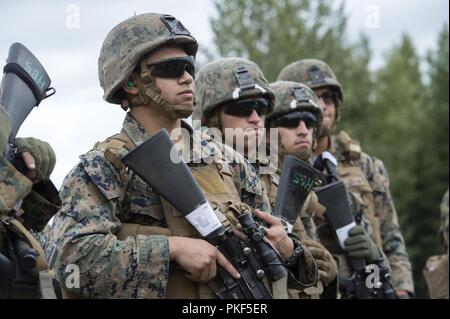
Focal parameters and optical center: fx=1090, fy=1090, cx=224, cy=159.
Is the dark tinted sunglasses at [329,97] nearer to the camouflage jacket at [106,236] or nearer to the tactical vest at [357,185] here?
the tactical vest at [357,185]

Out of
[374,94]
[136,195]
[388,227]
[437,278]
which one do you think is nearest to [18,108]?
[136,195]

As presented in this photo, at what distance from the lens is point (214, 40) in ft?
95.9

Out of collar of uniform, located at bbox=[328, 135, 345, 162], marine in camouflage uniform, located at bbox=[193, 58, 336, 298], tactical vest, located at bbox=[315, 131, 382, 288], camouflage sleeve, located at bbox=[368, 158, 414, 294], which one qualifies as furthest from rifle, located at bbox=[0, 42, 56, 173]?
camouflage sleeve, located at bbox=[368, 158, 414, 294]

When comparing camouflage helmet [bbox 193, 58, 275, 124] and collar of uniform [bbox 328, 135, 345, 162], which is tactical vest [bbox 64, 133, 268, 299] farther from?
collar of uniform [bbox 328, 135, 345, 162]

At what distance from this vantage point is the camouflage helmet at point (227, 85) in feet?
25.8

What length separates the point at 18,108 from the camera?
5.91 metres

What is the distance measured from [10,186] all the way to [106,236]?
1.94 ft

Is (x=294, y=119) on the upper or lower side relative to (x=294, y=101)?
lower

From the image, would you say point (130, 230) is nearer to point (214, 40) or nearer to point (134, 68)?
point (134, 68)

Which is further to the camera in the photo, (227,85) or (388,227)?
(388,227)

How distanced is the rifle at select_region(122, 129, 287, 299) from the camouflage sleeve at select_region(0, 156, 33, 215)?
591 mm

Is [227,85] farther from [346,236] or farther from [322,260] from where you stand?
[346,236]

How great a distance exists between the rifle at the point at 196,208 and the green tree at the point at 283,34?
2180 centimetres

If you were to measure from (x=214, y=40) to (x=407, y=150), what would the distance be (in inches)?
335
